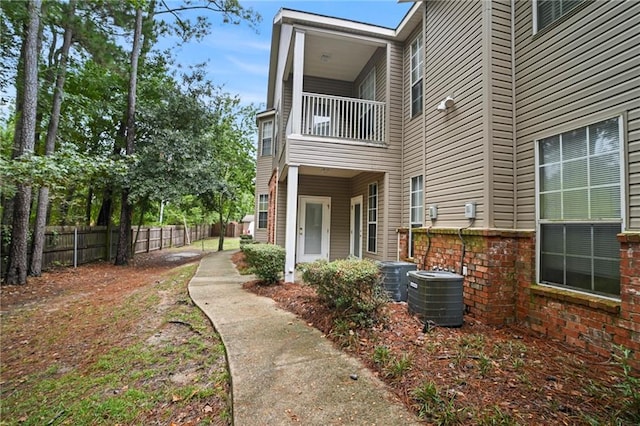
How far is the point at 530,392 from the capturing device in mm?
2559

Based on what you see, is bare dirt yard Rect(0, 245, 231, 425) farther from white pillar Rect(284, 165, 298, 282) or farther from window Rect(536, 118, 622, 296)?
window Rect(536, 118, 622, 296)

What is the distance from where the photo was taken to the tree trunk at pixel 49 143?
8.79 m

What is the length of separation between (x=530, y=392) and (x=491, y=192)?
273cm

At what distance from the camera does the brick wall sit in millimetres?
3072

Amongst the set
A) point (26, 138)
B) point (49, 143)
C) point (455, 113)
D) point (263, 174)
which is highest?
point (263, 174)

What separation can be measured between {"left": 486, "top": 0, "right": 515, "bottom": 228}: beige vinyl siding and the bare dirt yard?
13.8 ft

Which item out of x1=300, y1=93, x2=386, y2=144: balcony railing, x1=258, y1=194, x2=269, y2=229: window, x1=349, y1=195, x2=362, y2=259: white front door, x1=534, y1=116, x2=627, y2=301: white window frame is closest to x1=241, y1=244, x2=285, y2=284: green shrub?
x1=300, y1=93, x2=386, y2=144: balcony railing

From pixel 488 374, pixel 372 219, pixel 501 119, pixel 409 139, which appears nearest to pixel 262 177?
pixel 372 219

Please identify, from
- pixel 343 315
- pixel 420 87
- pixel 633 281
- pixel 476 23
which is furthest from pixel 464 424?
pixel 420 87

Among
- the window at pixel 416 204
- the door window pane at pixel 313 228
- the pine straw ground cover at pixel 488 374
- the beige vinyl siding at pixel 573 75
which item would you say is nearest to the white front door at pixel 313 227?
the door window pane at pixel 313 228

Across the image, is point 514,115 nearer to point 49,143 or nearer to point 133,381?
point 133,381

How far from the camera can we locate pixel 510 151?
15.1ft

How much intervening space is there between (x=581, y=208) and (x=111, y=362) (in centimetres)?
589

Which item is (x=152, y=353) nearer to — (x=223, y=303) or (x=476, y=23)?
(x=223, y=303)
